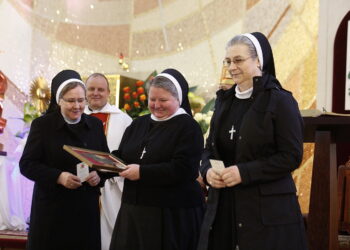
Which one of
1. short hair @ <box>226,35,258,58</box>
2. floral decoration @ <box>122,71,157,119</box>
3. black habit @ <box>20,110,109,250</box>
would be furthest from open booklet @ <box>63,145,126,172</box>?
floral decoration @ <box>122,71,157,119</box>

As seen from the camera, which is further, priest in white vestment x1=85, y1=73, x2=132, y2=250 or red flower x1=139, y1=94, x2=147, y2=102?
red flower x1=139, y1=94, x2=147, y2=102

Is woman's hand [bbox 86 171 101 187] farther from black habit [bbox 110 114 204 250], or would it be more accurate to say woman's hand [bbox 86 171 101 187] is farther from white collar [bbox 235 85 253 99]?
white collar [bbox 235 85 253 99]

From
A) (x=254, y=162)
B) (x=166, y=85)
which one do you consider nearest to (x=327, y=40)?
(x=166, y=85)

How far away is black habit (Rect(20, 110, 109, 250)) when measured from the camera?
381 cm

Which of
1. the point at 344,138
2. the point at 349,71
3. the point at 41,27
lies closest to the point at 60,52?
the point at 41,27

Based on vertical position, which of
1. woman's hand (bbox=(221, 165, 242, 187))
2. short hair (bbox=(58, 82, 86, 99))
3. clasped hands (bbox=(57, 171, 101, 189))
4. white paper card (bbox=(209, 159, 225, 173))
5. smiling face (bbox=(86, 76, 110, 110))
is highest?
smiling face (bbox=(86, 76, 110, 110))

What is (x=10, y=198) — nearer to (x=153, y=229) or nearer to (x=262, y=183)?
(x=153, y=229)

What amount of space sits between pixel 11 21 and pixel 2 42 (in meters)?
0.35

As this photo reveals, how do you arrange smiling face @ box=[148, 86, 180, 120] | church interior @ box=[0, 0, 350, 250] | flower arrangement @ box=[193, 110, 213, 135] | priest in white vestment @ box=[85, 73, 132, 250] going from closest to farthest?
smiling face @ box=[148, 86, 180, 120] → priest in white vestment @ box=[85, 73, 132, 250] → flower arrangement @ box=[193, 110, 213, 135] → church interior @ box=[0, 0, 350, 250]

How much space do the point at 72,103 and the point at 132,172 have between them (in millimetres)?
798

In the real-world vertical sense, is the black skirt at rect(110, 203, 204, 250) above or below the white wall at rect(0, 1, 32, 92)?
below

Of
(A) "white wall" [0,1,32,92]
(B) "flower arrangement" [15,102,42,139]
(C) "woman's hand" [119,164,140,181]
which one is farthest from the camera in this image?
(A) "white wall" [0,1,32,92]

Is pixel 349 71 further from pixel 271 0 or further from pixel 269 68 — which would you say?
pixel 269 68

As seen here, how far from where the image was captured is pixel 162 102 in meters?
3.65
